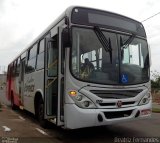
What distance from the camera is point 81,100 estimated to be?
26.6 feet

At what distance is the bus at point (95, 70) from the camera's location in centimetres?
816

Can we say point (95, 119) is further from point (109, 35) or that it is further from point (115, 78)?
point (109, 35)

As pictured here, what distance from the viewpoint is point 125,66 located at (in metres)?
8.84

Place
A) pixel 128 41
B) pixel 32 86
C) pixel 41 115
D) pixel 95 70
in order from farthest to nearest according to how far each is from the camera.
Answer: pixel 32 86, pixel 41 115, pixel 128 41, pixel 95 70

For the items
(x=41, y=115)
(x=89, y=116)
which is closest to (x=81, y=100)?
(x=89, y=116)

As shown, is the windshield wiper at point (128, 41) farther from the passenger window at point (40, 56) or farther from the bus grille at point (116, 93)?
the passenger window at point (40, 56)

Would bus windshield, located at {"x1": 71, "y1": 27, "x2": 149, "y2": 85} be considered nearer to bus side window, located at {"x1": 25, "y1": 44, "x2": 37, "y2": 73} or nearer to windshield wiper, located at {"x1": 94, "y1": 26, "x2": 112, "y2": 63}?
Answer: windshield wiper, located at {"x1": 94, "y1": 26, "x2": 112, "y2": 63}

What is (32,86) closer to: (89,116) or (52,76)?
(52,76)

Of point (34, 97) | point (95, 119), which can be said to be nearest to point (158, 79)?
point (34, 97)

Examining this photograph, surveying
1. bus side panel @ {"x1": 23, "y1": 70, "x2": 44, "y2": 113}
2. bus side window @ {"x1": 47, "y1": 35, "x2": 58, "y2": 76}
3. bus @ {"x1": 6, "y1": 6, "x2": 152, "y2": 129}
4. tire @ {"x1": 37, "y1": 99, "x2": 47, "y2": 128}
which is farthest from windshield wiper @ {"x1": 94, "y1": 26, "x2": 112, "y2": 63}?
tire @ {"x1": 37, "y1": 99, "x2": 47, "y2": 128}

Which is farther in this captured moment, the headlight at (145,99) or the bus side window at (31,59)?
the bus side window at (31,59)

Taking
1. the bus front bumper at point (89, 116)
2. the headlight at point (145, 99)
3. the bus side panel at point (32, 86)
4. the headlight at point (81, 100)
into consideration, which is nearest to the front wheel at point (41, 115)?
the bus side panel at point (32, 86)

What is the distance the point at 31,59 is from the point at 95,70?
5057 millimetres

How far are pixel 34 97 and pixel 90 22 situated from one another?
4107 mm
